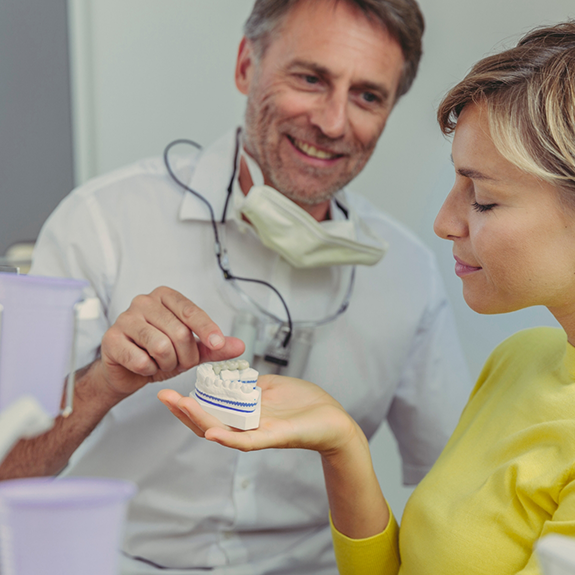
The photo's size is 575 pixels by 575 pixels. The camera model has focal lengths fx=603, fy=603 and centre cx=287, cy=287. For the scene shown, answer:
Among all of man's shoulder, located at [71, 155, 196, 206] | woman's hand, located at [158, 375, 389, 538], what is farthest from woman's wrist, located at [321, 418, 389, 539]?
man's shoulder, located at [71, 155, 196, 206]

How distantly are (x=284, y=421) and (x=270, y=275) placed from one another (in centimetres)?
60

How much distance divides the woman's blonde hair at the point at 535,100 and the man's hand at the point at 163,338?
482mm

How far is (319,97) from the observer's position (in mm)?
1358

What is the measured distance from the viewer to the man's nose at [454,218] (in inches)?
35.8

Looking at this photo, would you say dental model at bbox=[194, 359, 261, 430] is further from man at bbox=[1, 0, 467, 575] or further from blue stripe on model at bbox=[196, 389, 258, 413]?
man at bbox=[1, 0, 467, 575]

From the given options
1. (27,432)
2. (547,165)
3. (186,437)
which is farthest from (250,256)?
(27,432)

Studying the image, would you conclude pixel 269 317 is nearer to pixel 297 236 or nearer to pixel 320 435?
pixel 297 236

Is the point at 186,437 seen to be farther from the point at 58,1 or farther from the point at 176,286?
the point at 58,1

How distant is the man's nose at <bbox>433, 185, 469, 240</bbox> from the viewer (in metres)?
0.91

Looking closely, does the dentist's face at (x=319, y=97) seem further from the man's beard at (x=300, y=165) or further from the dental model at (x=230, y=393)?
the dental model at (x=230, y=393)

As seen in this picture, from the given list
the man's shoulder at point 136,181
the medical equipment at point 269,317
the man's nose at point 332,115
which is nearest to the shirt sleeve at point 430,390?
the medical equipment at point 269,317

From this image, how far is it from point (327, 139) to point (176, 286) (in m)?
0.47

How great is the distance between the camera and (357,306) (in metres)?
1.44

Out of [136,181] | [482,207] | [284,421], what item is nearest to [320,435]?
[284,421]
